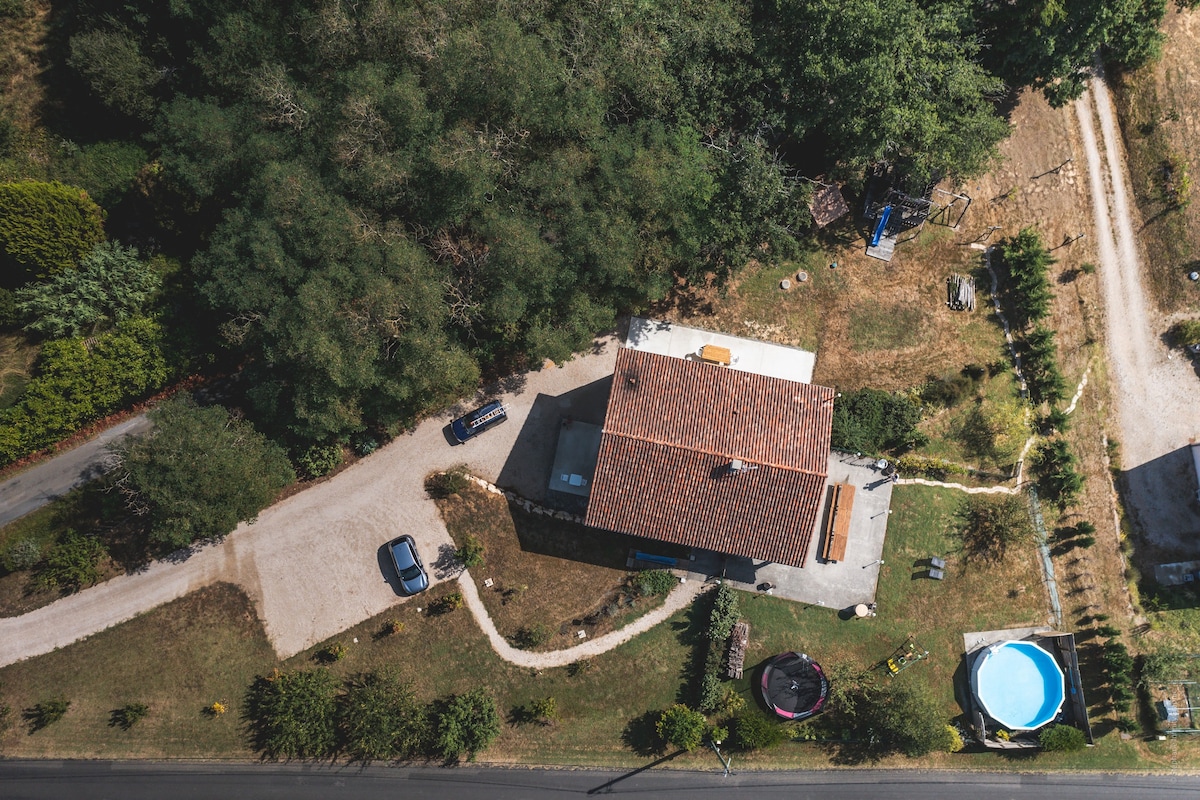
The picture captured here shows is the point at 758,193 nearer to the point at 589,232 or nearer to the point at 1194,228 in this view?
the point at 589,232

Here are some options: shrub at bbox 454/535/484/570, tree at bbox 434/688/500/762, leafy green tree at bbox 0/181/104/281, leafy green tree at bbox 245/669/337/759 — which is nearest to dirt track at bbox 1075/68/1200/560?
shrub at bbox 454/535/484/570

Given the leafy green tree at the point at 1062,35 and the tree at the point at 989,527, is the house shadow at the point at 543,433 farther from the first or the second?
the leafy green tree at the point at 1062,35

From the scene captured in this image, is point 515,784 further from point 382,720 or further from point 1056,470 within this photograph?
point 1056,470

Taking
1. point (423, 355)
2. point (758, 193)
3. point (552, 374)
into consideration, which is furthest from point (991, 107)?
point (423, 355)

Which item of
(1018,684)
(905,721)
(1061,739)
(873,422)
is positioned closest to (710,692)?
(905,721)

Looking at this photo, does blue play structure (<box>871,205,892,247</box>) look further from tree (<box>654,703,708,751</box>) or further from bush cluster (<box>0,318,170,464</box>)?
bush cluster (<box>0,318,170,464</box>)
